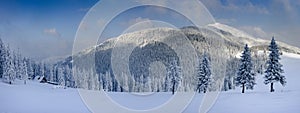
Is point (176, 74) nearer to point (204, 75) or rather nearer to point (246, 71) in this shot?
point (204, 75)

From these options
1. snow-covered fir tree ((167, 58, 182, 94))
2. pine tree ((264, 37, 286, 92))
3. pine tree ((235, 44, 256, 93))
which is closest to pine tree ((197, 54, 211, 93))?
snow-covered fir tree ((167, 58, 182, 94))

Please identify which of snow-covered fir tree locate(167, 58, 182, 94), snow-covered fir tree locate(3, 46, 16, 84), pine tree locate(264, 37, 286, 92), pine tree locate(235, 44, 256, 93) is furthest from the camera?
snow-covered fir tree locate(3, 46, 16, 84)

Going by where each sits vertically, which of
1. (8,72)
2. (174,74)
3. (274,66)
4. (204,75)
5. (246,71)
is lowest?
(204,75)

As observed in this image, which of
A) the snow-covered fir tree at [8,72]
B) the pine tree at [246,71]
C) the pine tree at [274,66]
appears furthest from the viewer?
the snow-covered fir tree at [8,72]

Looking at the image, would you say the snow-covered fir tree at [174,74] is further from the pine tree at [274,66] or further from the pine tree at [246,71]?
the pine tree at [274,66]

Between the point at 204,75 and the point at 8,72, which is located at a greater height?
the point at 8,72

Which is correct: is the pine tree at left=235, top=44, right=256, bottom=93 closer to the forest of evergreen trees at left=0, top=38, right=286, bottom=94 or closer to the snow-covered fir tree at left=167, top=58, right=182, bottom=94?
the forest of evergreen trees at left=0, top=38, right=286, bottom=94

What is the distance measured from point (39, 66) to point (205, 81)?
319 ft

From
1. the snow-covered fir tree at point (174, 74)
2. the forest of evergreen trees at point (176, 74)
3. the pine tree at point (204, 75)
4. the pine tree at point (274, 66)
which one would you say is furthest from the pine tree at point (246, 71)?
the snow-covered fir tree at point (174, 74)

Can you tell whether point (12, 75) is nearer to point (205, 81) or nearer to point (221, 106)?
point (205, 81)

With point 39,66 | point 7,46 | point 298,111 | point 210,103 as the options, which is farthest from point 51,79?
point 298,111

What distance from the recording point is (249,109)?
3650cm

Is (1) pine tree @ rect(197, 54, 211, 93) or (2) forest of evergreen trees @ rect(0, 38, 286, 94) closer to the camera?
(2) forest of evergreen trees @ rect(0, 38, 286, 94)

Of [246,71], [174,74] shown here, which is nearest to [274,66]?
[246,71]
